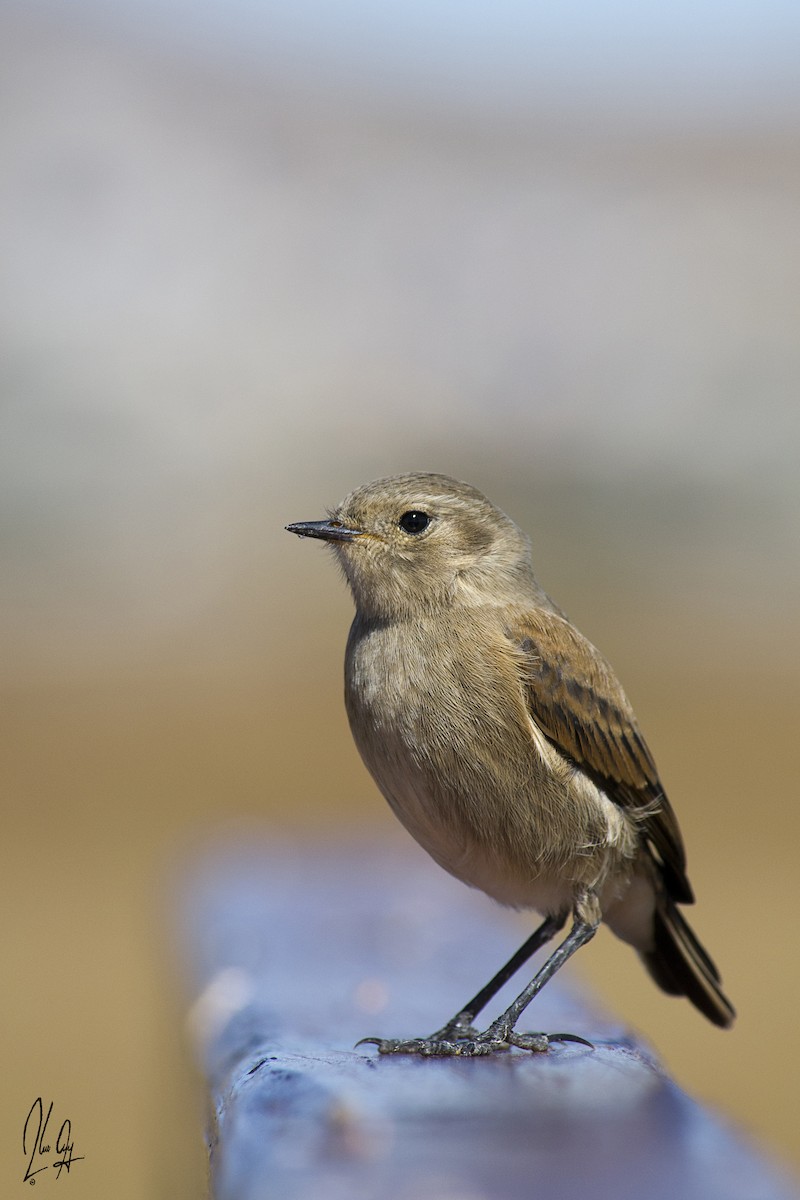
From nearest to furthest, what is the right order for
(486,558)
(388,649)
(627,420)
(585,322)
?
(388,649), (486,558), (627,420), (585,322)

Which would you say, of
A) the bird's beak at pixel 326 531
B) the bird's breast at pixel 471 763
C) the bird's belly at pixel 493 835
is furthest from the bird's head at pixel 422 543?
the bird's belly at pixel 493 835

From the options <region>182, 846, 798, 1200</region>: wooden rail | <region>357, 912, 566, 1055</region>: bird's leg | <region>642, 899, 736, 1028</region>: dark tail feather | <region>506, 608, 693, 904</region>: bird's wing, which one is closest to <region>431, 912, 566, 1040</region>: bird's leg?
<region>357, 912, 566, 1055</region>: bird's leg

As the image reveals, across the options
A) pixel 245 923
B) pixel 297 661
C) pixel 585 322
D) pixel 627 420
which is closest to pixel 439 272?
pixel 585 322

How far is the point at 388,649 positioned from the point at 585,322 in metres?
33.0

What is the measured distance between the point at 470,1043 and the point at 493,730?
84 centimetres

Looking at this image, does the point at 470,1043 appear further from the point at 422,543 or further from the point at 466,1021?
the point at 422,543

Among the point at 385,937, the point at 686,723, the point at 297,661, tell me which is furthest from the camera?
the point at 297,661

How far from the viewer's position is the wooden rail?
83.6 inches

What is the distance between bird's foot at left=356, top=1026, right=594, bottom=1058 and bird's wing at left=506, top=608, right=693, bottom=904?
2.71 ft

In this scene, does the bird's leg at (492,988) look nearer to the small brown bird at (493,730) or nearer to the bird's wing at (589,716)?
the small brown bird at (493,730)

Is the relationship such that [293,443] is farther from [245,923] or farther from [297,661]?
[245,923]

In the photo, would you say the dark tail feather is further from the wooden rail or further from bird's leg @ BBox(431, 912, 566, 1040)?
bird's leg @ BBox(431, 912, 566, 1040)

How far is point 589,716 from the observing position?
4.08 meters

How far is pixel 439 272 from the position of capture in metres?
36.0
